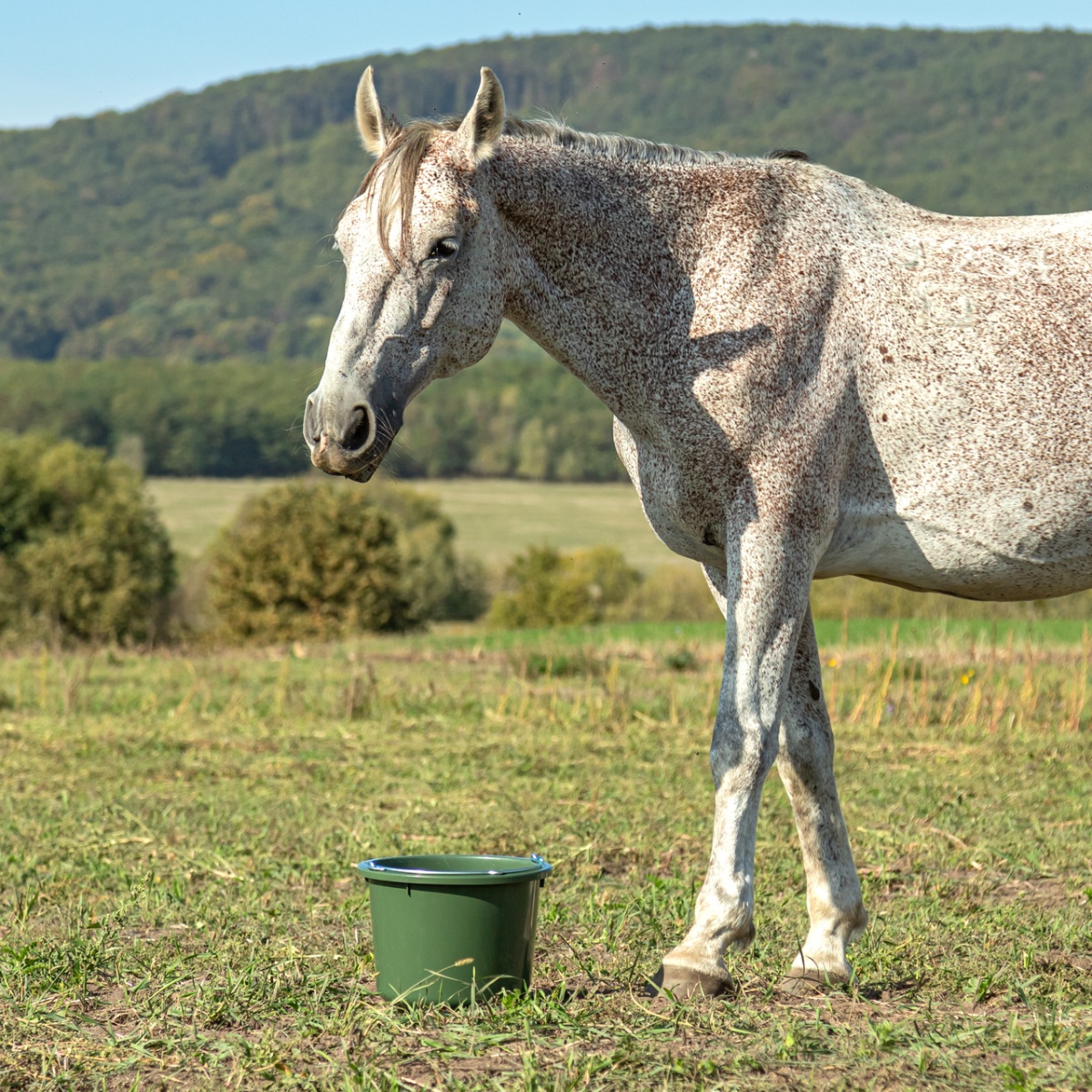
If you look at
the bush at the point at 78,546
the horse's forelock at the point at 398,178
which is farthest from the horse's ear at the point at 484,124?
the bush at the point at 78,546

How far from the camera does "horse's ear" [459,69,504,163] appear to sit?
3660 mm

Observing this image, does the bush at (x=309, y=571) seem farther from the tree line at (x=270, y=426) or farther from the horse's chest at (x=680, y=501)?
the tree line at (x=270, y=426)

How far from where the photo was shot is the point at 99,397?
381ft

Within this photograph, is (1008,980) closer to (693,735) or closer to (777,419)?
(777,419)

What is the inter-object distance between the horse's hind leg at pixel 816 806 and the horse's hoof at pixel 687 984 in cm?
47

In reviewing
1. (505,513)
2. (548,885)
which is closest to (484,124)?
(548,885)

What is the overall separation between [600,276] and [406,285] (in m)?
0.65

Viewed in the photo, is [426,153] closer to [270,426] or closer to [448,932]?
[448,932]

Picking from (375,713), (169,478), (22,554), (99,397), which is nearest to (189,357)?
(99,397)

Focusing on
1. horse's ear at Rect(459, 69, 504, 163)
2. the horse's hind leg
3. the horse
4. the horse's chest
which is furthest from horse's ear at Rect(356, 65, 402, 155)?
the horse's hind leg

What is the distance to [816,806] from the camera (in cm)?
425

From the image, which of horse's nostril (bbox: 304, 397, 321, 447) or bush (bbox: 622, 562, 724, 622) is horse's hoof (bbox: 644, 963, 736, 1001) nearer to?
horse's nostril (bbox: 304, 397, 321, 447)

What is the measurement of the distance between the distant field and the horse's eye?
63.0m

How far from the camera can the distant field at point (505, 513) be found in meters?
79.4
